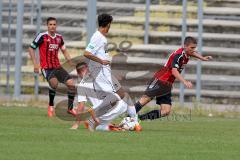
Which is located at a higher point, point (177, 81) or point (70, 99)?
point (70, 99)

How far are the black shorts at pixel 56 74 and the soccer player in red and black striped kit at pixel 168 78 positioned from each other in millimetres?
3114

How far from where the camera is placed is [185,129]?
17.3 metres

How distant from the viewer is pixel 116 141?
13.8 metres

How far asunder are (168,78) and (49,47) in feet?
12.1

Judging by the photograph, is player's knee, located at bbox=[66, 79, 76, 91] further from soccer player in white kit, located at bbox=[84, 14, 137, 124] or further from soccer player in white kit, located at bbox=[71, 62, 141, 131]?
soccer player in white kit, located at bbox=[84, 14, 137, 124]

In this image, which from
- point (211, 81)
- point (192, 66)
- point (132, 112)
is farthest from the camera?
point (192, 66)

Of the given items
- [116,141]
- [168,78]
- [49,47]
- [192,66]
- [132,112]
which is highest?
[49,47]

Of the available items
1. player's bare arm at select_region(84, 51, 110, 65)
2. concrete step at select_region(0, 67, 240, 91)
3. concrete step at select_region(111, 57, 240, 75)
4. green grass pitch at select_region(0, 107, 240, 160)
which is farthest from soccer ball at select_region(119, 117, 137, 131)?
concrete step at select_region(111, 57, 240, 75)

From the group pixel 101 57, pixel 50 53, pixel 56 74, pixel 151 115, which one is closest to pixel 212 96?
pixel 56 74

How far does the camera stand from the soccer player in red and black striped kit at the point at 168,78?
17.4 meters

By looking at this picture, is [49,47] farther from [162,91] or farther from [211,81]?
[211,81]

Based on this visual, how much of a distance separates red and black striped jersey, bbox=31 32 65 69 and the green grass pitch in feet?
6.85

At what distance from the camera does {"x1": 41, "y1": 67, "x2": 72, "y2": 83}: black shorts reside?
20750 mm

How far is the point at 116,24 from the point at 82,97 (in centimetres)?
1182
